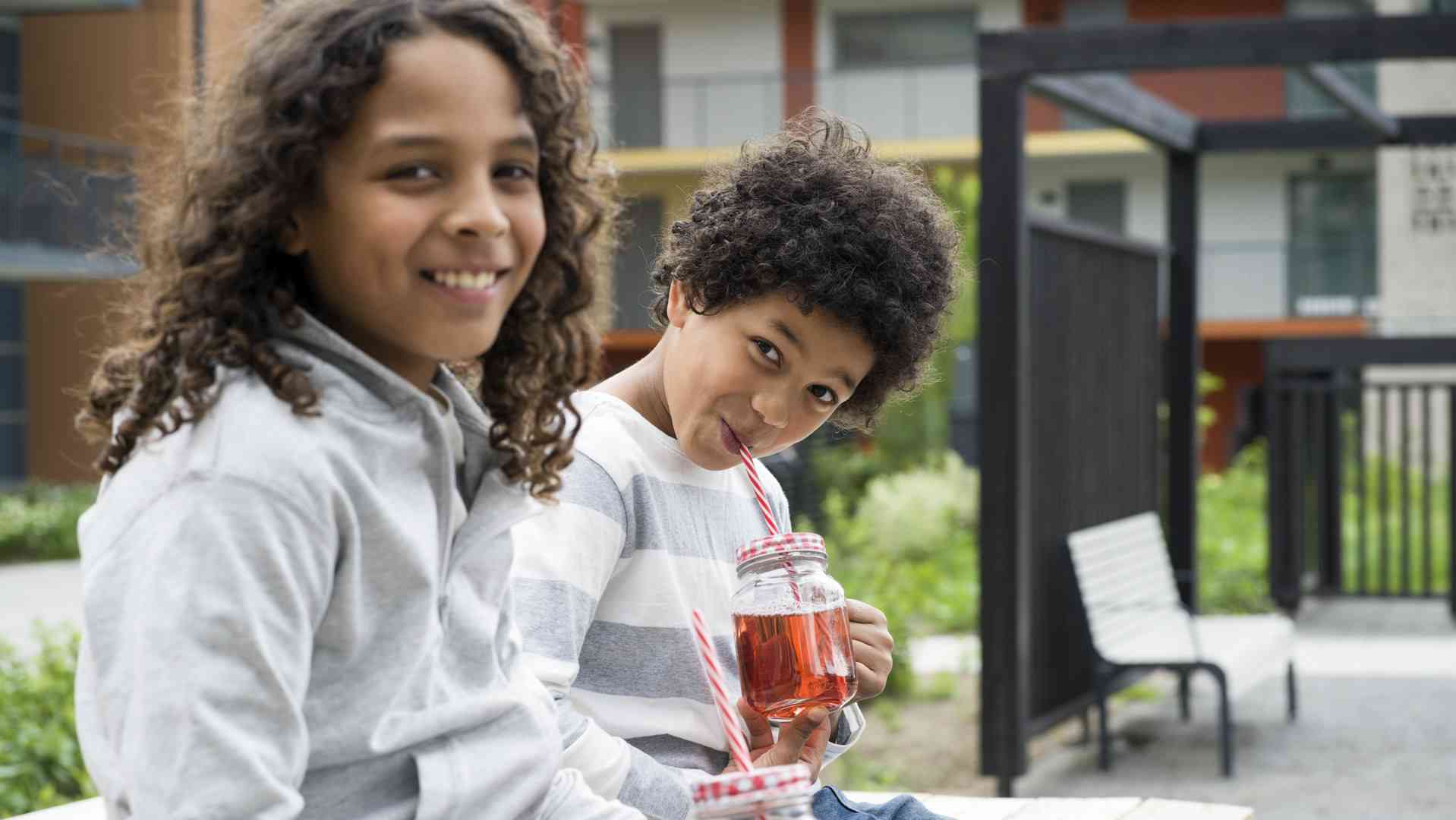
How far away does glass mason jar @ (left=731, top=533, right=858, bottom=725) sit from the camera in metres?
1.98

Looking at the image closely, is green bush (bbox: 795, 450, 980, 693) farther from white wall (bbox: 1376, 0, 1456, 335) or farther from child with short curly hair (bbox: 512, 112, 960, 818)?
white wall (bbox: 1376, 0, 1456, 335)

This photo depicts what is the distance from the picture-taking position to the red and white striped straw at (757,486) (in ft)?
7.30

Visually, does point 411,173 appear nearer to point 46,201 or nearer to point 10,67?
point 46,201

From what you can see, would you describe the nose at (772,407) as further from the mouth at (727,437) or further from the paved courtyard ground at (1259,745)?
the paved courtyard ground at (1259,745)

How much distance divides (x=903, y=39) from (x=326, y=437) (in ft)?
76.5

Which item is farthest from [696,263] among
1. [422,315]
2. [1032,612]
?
[1032,612]

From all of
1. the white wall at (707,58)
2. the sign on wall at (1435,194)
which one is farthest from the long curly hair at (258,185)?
the white wall at (707,58)

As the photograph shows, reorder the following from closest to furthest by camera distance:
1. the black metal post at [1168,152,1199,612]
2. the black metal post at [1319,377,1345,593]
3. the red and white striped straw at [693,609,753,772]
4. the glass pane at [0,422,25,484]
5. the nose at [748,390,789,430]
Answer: the red and white striped straw at [693,609,753,772] < the nose at [748,390,789,430] < the black metal post at [1168,152,1199,612] < the black metal post at [1319,377,1345,593] < the glass pane at [0,422,25,484]

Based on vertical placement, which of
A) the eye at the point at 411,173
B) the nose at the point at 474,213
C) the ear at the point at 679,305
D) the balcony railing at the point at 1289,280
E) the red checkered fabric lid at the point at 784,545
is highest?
the balcony railing at the point at 1289,280

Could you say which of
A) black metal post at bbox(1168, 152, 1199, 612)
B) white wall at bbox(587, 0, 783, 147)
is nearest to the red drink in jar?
black metal post at bbox(1168, 152, 1199, 612)

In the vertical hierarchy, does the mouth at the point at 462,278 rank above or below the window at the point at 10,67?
below

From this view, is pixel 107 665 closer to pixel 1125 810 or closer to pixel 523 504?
pixel 523 504

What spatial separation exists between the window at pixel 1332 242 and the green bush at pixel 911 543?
38.5 feet

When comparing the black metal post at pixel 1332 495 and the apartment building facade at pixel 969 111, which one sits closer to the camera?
the black metal post at pixel 1332 495
